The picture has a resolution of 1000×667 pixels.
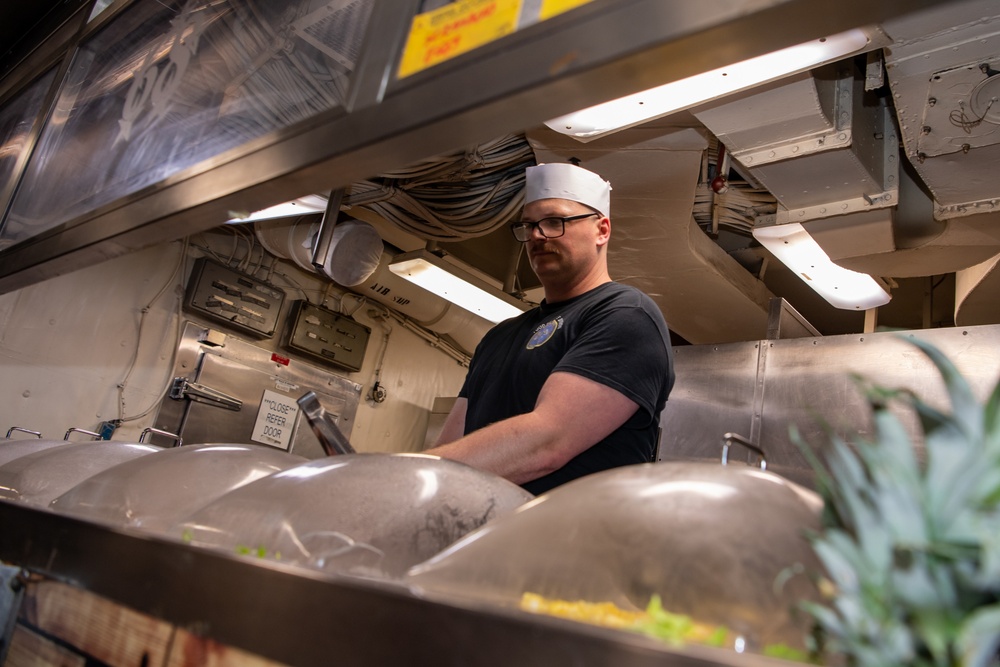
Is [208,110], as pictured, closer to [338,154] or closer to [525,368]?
[338,154]

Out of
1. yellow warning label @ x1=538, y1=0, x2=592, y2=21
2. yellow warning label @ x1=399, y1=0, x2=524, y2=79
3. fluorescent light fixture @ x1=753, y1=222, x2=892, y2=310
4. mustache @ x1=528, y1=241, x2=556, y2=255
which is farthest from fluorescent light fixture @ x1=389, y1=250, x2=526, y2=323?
yellow warning label @ x1=538, y1=0, x2=592, y2=21

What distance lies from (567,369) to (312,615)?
31.7 inches

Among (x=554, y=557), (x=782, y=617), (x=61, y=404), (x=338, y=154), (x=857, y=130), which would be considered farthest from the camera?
(x=61, y=404)

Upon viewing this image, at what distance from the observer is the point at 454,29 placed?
39.7 inches

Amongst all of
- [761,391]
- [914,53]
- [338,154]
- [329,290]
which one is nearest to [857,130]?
[914,53]

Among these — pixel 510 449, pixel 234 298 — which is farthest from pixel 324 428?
pixel 234 298

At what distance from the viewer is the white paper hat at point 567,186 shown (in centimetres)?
187

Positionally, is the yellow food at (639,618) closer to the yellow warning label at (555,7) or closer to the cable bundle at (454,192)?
the yellow warning label at (555,7)

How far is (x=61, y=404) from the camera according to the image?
3.50 m

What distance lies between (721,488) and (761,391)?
9.03 ft

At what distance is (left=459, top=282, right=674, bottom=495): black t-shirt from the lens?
130cm

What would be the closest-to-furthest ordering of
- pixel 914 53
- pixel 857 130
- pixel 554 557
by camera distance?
pixel 554 557 < pixel 914 53 < pixel 857 130

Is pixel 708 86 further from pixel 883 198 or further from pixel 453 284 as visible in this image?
pixel 453 284

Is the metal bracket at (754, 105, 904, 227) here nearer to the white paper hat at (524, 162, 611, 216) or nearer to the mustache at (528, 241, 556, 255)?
the white paper hat at (524, 162, 611, 216)
